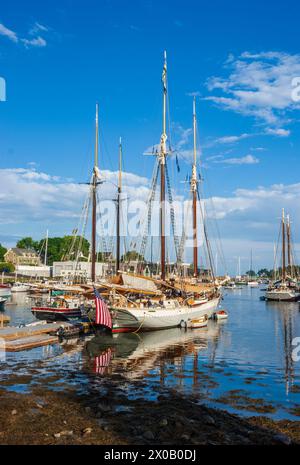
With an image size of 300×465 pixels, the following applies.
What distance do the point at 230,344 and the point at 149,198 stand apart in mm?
23062

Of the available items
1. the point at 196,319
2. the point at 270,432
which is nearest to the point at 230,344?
the point at 196,319

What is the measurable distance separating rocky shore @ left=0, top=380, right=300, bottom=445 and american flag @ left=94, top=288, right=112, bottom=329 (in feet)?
54.1

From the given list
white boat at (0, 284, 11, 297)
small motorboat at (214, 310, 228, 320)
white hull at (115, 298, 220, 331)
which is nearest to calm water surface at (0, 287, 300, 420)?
white hull at (115, 298, 220, 331)

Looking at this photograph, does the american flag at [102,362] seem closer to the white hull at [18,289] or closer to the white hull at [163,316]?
the white hull at [163,316]

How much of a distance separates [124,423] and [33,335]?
22.6 meters

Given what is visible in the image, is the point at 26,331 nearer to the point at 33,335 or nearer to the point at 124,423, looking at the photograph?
A: the point at 33,335

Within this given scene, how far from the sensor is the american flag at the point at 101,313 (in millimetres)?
35719

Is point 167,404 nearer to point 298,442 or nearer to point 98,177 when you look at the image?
point 298,442

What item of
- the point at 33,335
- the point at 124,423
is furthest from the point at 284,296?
the point at 124,423

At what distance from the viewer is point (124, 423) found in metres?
15.1

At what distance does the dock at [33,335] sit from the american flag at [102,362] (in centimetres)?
522

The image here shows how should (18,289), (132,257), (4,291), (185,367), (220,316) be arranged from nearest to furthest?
(185,367) < (132,257) < (220,316) < (4,291) < (18,289)

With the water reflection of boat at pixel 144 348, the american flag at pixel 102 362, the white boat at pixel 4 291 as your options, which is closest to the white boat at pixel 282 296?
the water reflection of boat at pixel 144 348

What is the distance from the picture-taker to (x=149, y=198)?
54562 millimetres
